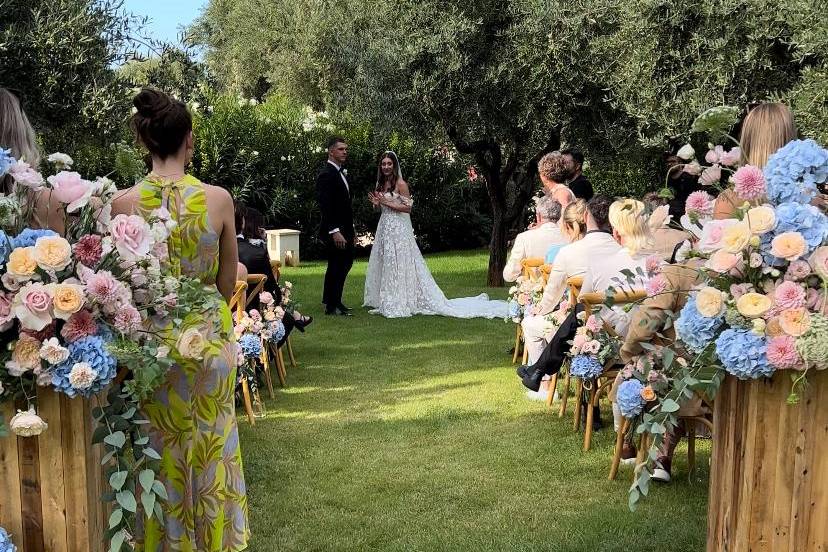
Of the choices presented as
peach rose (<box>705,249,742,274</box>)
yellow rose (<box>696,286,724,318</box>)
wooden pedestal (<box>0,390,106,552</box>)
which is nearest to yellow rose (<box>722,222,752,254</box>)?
peach rose (<box>705,249,742,274</box>)

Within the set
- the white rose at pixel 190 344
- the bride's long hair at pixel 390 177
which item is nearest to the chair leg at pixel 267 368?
the white rose at pixel 190 344

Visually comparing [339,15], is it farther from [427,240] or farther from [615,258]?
[615,258]

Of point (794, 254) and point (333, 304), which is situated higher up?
point (794, 254)

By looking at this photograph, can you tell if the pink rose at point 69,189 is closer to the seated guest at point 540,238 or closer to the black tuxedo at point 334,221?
the seated guest at point 540,238

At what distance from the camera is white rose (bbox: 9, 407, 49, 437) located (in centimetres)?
192

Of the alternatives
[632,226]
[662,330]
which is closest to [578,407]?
[632,226]

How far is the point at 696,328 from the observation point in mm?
2443

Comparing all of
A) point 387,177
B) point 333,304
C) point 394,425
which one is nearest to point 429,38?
point 387,177

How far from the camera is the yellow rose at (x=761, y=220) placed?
2.34 metres

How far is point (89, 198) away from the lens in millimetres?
2213

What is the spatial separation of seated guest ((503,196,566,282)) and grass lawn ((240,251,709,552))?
937mm

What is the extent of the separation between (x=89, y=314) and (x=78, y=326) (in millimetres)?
40

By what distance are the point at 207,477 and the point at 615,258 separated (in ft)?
8.94

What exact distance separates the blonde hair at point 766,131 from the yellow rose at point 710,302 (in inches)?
45.4
